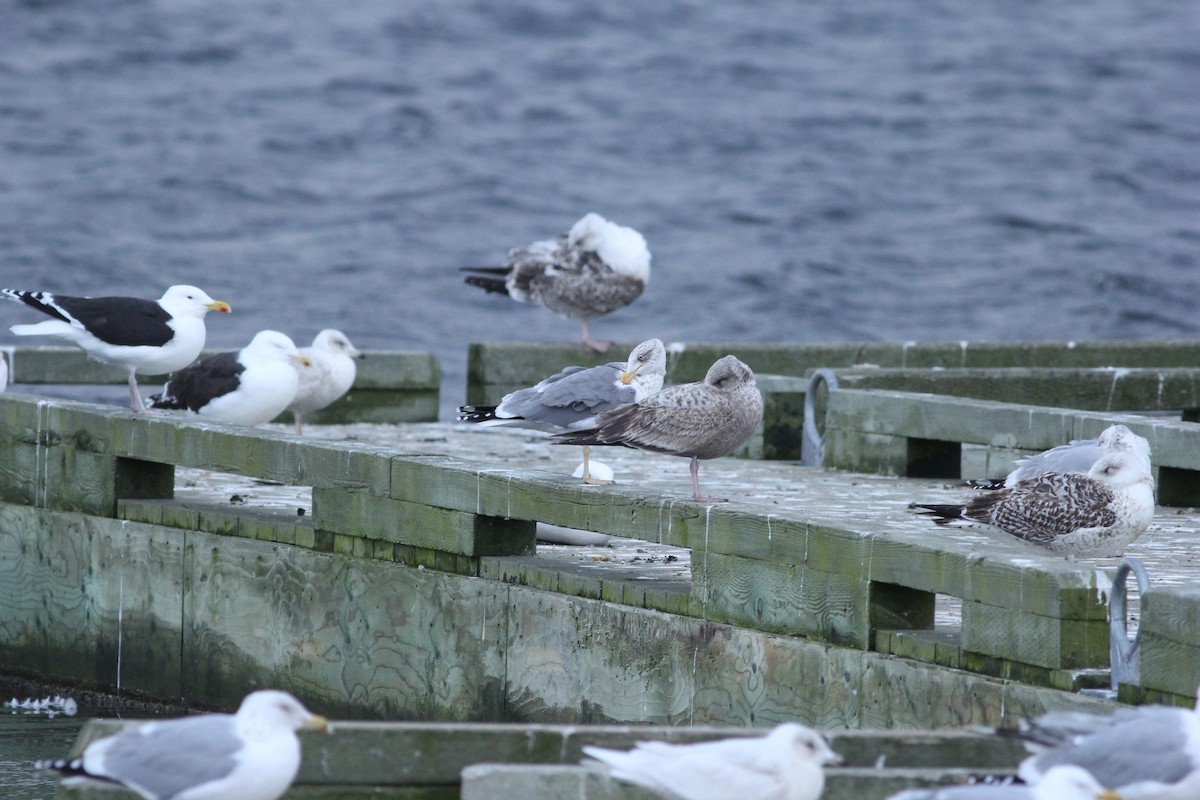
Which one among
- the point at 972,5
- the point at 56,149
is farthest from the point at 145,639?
→ the point at 972,5

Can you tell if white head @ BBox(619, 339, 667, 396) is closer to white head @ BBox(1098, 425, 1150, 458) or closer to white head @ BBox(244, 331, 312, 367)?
white head @ BBox(1098, 425, 1150, 458)

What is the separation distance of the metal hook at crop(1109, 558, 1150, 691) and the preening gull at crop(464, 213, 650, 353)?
9.56 meters

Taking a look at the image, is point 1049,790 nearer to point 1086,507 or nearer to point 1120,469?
point 1086,507

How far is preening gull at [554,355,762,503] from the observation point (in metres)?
8.28

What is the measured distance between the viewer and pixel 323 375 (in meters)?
12.8

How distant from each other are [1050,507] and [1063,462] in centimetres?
80

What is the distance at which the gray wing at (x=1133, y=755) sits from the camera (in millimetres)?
5344

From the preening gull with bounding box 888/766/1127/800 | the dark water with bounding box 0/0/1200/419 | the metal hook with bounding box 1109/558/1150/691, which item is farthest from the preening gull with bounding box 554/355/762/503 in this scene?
the dark water with bounding box 0/0/1200/419

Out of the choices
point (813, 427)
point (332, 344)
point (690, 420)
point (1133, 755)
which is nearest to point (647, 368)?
point (690, 420)

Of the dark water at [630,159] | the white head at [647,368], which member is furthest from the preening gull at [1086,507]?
the dark water at [630,159]

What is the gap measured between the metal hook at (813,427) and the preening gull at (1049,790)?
7.84 m

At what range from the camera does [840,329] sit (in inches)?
1202

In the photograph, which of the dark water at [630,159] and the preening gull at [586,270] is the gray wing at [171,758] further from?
the dark water at [630,159]

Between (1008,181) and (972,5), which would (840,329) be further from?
(972,5)
